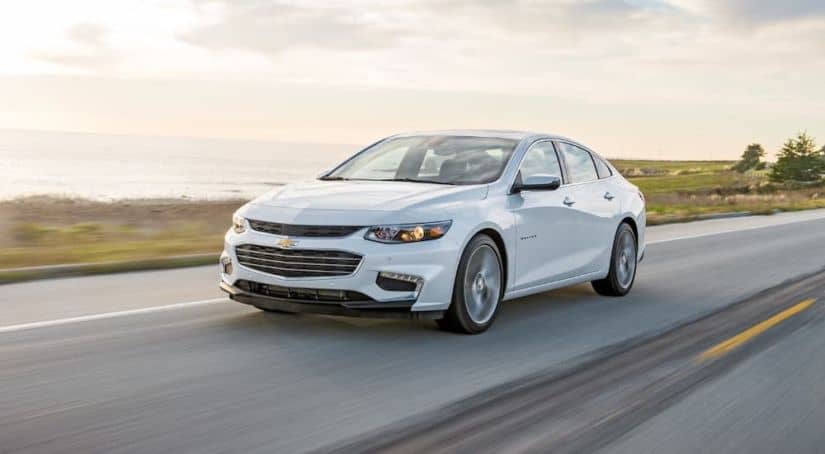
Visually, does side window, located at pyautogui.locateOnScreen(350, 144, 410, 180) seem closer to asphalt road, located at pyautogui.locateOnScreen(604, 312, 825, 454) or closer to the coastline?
asphalt road, located at pyautogui.locateOnScreen(604, 312, 825, 454)

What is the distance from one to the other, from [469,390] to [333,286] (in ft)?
4.87

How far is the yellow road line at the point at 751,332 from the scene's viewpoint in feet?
24.0

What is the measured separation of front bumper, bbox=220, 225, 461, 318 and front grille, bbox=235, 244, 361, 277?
3cm

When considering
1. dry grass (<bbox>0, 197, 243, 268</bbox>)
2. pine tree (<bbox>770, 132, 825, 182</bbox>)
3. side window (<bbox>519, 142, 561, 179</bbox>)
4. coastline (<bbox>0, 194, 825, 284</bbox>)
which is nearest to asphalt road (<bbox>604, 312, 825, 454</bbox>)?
side window (<bbox>519, 142, 561, 179</bbox>)

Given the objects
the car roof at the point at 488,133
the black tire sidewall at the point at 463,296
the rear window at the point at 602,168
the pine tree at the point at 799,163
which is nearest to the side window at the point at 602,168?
the rear window at the point at 602,168

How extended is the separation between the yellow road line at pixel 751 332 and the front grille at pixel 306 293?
2.43m

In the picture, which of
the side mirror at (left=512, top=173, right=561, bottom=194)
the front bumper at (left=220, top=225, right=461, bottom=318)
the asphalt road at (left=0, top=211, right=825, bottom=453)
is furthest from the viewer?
the side mirror at (left=512, top=173, right=561, bottom=194)

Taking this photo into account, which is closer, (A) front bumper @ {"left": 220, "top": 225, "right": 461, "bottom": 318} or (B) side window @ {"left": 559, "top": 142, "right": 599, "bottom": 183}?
(A) front bumper @ {"left": 220, "top": 225, "right": 461, "bottom": 318}

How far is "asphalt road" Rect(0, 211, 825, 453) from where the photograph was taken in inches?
191

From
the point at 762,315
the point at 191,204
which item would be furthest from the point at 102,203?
the point at 762,315

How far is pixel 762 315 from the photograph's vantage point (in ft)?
30.3

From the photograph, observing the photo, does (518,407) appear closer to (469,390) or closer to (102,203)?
(469,390)

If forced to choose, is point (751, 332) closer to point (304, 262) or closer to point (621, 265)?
point (621, 265)

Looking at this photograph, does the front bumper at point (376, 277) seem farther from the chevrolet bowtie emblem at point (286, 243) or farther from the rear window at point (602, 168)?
the rear window at point (602, 168)
